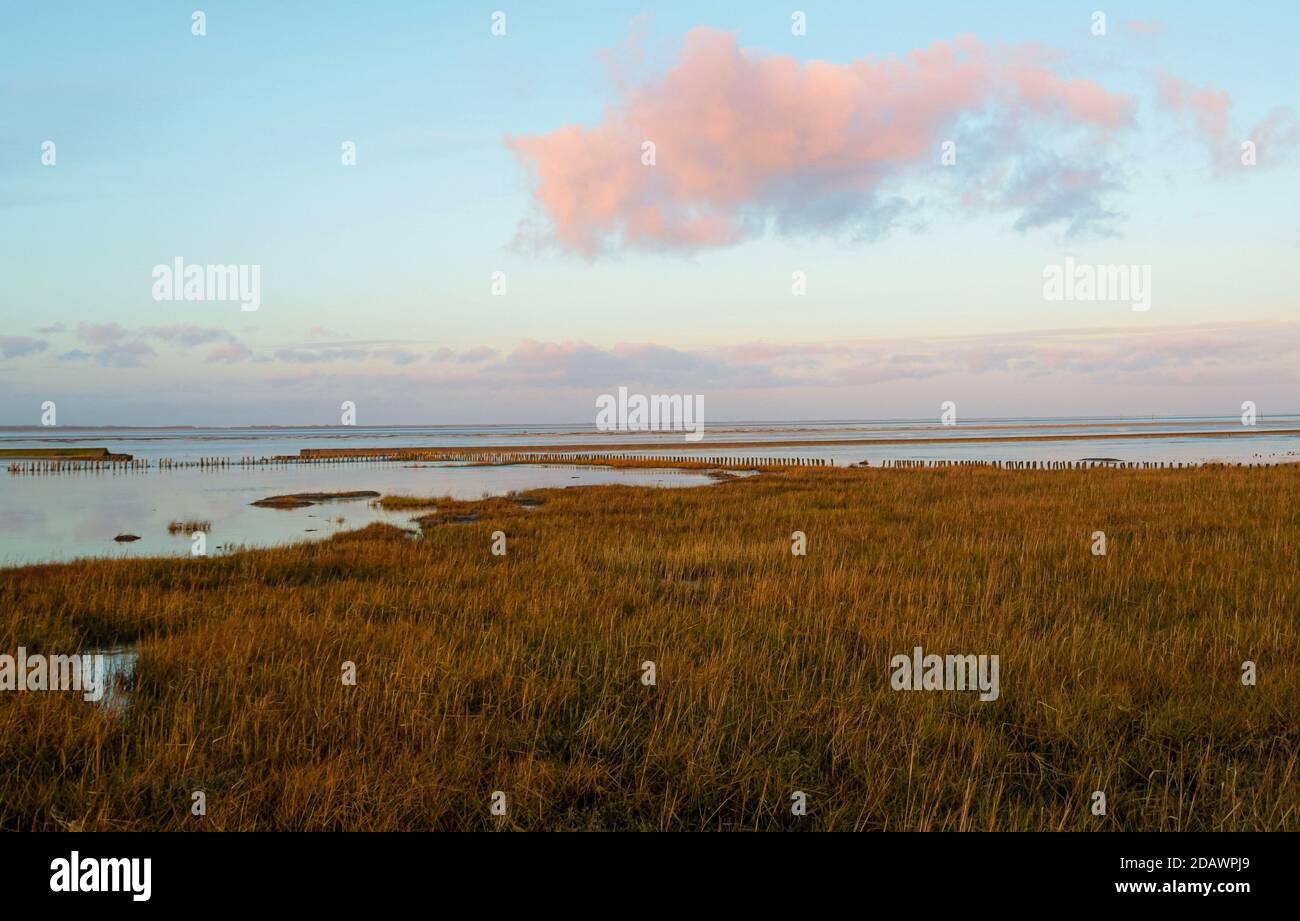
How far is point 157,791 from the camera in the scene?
5039 millimetres

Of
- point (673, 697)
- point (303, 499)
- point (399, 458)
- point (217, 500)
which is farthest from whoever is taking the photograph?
point (399, 458)

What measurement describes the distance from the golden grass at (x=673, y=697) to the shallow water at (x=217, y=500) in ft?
29.7

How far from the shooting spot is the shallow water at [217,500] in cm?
2272

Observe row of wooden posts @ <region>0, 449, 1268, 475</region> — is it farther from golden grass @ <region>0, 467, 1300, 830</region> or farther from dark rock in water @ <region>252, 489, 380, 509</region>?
golden grass @ <region>0, 467, 1300, 830</region>

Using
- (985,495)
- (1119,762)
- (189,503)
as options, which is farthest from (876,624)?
(189,503)

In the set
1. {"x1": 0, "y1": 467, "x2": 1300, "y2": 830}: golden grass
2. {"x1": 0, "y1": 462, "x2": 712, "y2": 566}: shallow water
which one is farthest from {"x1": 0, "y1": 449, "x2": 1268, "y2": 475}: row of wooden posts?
{"x1": 0, "y1": 467, "x2": 1300, "y2": 830}: golden grass

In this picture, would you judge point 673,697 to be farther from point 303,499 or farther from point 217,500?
point 217,500

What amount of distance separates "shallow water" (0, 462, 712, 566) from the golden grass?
29.7 ft

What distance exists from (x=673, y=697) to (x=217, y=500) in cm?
3617

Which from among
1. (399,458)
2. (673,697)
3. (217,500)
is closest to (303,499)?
(217,500)

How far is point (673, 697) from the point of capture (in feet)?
22.2

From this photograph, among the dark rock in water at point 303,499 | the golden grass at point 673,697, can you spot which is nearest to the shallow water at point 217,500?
the dark rock in water at point 303,499
